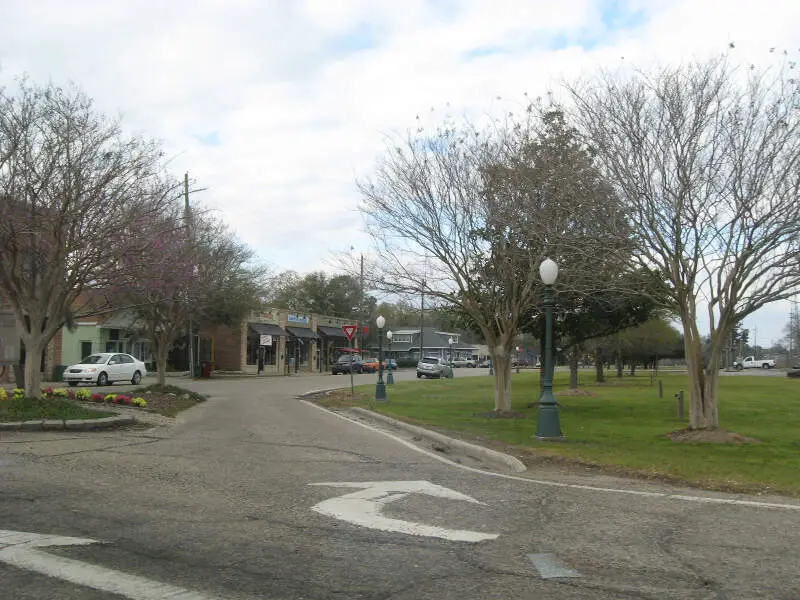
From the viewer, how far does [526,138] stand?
1703 centimetres

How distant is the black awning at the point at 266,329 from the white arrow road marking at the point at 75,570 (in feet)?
158

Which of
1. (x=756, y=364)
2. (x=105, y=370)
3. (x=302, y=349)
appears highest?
(x=302, y=349)

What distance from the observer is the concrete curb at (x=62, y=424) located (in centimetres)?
1234

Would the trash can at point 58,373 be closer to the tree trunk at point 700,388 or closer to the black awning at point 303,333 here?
the black awning at point 303,333

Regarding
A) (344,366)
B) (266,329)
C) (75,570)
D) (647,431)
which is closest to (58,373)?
(266,329)

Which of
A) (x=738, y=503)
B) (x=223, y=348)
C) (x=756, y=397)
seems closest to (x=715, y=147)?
(x=738, y=503)

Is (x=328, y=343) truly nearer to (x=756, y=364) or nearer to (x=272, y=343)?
(x=272, y=343)

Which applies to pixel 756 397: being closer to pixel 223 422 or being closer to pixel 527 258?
pixel 527 258

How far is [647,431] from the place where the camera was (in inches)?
615

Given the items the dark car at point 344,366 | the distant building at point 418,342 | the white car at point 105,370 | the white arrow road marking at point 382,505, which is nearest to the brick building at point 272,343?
the dark car at point 344,366

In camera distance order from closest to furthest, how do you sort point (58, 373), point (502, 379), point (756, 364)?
point (502, 379) < point (58, 373) < point (756, 364)

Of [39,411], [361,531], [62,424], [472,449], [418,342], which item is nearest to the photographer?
[361,531]

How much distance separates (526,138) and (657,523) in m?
11.8

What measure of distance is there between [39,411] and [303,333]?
47248mm
